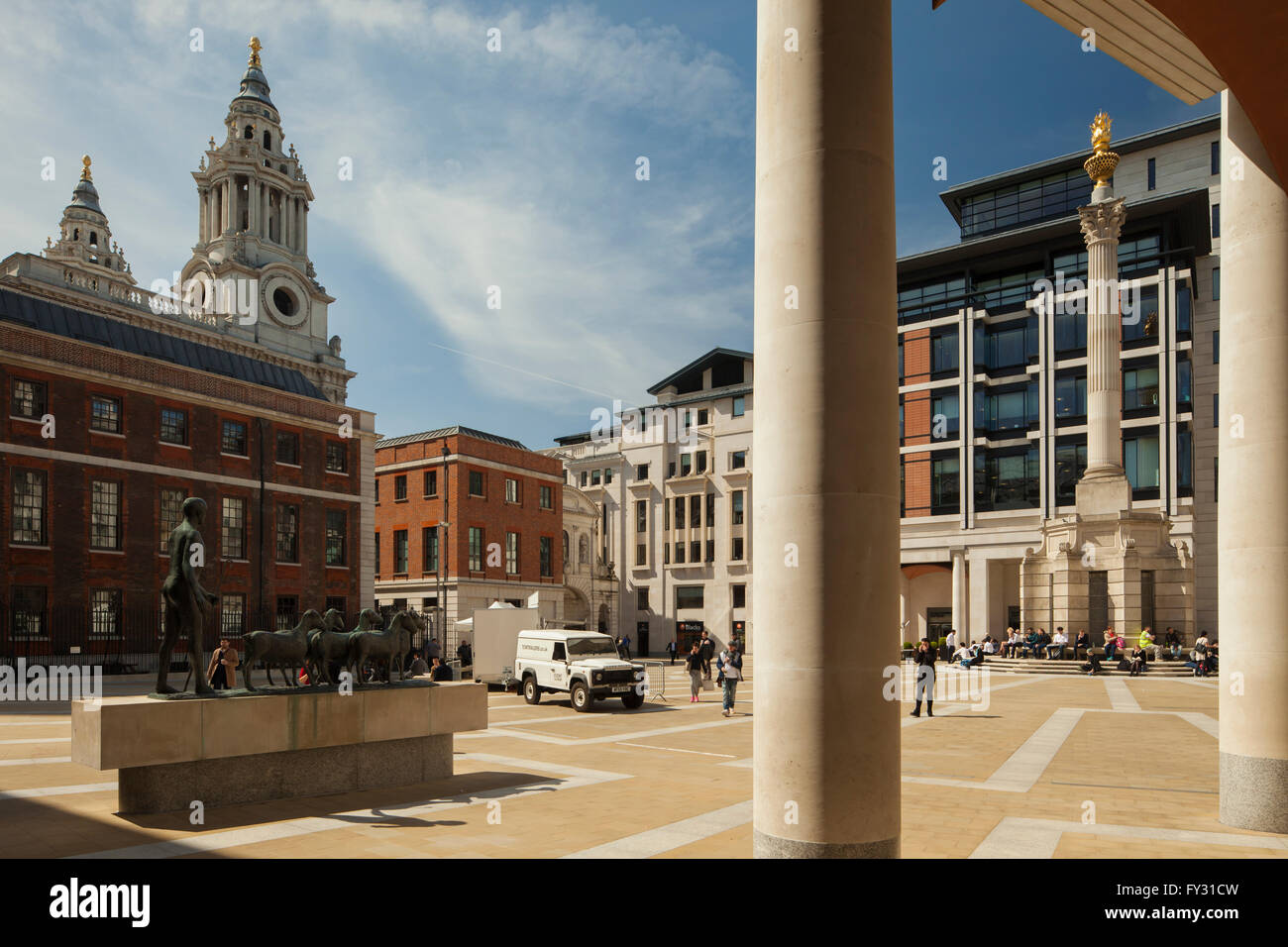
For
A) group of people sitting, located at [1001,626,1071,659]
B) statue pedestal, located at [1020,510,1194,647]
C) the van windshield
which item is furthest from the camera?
group of people sitting, located at [1001,626,1071,659]

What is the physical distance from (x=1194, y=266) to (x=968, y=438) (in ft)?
63.8

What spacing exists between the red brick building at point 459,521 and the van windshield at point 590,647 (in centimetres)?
2374

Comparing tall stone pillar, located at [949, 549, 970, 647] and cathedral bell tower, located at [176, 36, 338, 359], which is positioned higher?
cathedral bell tower, located at [176, 36, 338, 359]

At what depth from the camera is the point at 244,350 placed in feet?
257

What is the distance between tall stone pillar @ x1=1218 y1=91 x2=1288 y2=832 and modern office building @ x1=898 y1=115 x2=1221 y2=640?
53.4 metres

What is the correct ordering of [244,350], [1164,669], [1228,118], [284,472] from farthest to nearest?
[244,350], [284,472], [1164,669], [1228,118]

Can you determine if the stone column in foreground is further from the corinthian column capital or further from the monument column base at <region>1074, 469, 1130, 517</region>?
the corinthian column capital

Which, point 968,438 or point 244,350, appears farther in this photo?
point 244,350

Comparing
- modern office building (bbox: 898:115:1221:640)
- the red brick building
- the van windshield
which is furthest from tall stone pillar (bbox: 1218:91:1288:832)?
modern office building (bbox: 898:115:1221:640)

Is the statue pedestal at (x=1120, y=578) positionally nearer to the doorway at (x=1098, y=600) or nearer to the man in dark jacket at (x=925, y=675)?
the doorway at (x=1098, y=600)

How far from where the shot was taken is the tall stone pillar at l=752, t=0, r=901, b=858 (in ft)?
22.0

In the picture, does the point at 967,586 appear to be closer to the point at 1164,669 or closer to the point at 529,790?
the point at 1164,669

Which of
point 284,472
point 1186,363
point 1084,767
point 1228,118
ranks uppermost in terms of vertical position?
point 1186,363
